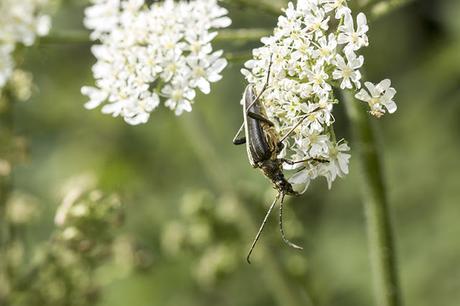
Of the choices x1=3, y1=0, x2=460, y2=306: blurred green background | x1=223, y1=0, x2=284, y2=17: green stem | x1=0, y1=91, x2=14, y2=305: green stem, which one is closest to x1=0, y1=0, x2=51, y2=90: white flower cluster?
x1=3, y1=0, x2=460, y2=306: blurred green background

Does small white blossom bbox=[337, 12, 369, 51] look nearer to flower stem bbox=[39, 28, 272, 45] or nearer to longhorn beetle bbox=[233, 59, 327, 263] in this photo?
longhorn beetle bbox=[233, 59, 327, 263]

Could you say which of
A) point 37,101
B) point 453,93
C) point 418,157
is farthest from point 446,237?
point 37,101

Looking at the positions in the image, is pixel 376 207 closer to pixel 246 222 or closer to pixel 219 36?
pixel 219 36

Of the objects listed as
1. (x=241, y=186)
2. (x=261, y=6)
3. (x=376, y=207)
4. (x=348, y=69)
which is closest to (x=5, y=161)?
(x=241, y=186)

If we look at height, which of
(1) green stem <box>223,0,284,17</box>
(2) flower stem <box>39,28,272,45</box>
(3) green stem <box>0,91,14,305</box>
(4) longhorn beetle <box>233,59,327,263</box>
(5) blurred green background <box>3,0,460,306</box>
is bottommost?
(5) blurred green background <box>3,0,460,306</box>

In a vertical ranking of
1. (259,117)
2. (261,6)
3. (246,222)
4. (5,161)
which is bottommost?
(246,222)

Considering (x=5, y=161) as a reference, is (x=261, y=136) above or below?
above

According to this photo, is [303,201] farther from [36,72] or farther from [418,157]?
[36,72]
